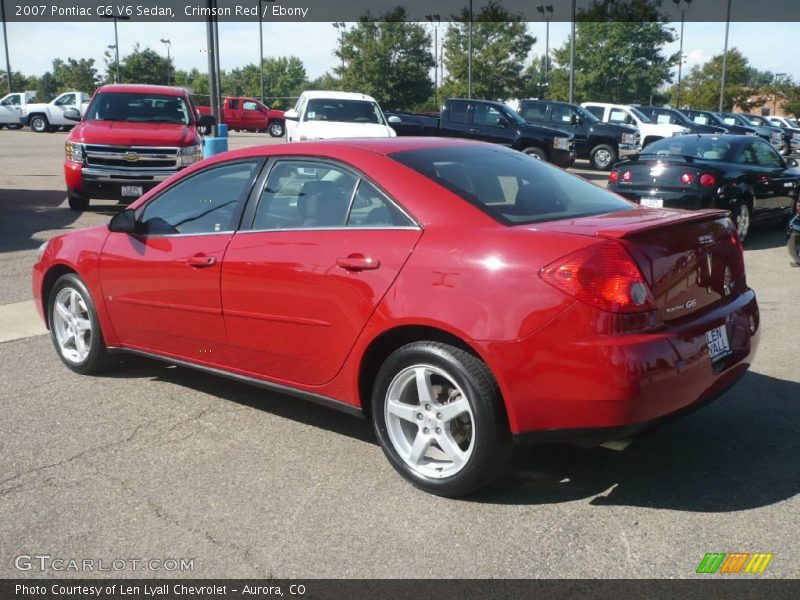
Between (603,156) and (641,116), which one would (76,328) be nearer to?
(603,156)

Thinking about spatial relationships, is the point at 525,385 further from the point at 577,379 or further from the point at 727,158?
the point at 727,158

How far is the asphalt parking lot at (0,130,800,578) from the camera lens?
334cm

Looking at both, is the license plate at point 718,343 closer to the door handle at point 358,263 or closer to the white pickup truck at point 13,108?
the door handle at point 358,263

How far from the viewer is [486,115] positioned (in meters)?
23.7

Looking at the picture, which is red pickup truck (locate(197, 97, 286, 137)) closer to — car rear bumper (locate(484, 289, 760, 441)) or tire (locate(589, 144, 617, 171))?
tire (locate(589, 144, 617, 171))

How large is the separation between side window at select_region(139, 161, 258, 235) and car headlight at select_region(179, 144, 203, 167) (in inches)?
342

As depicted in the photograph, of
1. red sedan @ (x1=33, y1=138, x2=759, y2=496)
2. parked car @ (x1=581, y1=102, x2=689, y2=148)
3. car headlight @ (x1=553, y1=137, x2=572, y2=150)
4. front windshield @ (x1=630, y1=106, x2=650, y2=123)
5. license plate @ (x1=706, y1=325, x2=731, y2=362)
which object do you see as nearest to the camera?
red sedan @ (x1=33, y1=138, x2=759, y2=496)

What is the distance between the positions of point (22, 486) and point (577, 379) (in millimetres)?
2598

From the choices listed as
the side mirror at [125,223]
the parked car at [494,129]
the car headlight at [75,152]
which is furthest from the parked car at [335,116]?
the side mirror at [125,223]

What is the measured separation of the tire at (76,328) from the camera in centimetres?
558

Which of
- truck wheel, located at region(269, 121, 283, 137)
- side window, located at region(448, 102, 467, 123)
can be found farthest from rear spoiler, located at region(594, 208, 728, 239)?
truck wheel, located at region(269, 121, 283, 137)

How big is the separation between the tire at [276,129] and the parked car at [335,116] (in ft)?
89.2

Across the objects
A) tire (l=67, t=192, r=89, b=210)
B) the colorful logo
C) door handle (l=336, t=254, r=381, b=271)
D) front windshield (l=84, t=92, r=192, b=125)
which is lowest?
the colorful logo

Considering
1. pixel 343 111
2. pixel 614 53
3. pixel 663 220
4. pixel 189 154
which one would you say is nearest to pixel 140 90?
pixel 189 154
